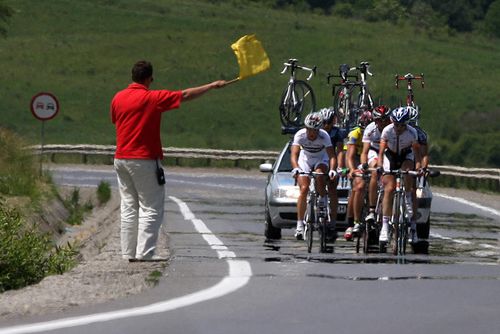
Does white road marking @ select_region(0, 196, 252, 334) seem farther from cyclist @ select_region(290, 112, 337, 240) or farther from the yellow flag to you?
cyclist @ select_region(290, 112, 337, 240)

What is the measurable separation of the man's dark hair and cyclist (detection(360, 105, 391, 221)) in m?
A: 4.25

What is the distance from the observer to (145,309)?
11602mm

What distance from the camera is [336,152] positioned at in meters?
21.6

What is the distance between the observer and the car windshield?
2294cm

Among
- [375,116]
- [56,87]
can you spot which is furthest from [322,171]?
[56,87]

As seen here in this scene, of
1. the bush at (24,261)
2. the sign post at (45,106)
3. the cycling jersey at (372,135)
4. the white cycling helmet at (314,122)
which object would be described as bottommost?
the sign post at (45,106)

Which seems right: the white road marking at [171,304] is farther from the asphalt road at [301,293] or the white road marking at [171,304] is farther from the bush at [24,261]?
the bush at [24,261]

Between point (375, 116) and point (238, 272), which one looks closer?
point (238, 272)

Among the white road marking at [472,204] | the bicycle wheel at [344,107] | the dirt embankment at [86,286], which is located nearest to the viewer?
the dirt embankment at [86,286]

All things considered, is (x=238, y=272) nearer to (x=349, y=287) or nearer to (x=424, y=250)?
(x=349, y=287)

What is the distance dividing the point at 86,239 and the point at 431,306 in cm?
1422

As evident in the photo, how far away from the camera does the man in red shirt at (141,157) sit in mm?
15867

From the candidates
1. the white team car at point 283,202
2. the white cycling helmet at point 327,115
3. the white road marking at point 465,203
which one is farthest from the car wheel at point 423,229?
the white cycling helmet at point 327,115

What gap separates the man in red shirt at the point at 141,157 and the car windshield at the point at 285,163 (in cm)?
697
